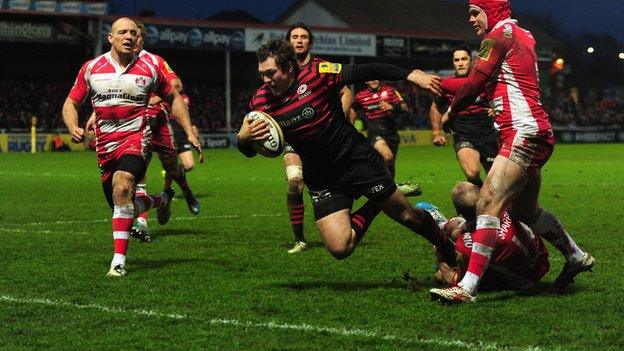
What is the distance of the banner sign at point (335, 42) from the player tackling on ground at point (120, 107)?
133ft

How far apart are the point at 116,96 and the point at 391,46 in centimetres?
4689

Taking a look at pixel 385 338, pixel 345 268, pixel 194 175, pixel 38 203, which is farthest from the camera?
pixel 194 175

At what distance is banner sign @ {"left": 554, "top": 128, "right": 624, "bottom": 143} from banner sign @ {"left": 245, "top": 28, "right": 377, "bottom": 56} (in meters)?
11.2

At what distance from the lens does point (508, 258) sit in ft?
25.5

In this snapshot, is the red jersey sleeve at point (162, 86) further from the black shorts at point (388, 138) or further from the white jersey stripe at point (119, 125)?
the black shorts at point (388, 138)

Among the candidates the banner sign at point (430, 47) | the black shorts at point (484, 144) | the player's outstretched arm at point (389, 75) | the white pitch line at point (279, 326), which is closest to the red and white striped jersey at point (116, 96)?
the white pitch line at point (279, 326)

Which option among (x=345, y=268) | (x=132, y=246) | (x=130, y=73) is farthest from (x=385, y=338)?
(x=132, y=246)

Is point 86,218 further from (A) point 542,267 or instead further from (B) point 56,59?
(B) point 56,59

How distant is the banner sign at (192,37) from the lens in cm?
4646

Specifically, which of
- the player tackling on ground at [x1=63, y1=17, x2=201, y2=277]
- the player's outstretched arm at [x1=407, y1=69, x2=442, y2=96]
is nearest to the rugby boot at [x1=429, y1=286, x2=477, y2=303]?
the player's outstretched arm at [x1=407, y1=69, x2=442, y2=96]

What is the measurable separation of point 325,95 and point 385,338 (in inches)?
99.0

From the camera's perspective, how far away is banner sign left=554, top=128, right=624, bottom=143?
5650 centimetres

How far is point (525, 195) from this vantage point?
795 cm

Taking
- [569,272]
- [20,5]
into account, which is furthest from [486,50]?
[20,5]
